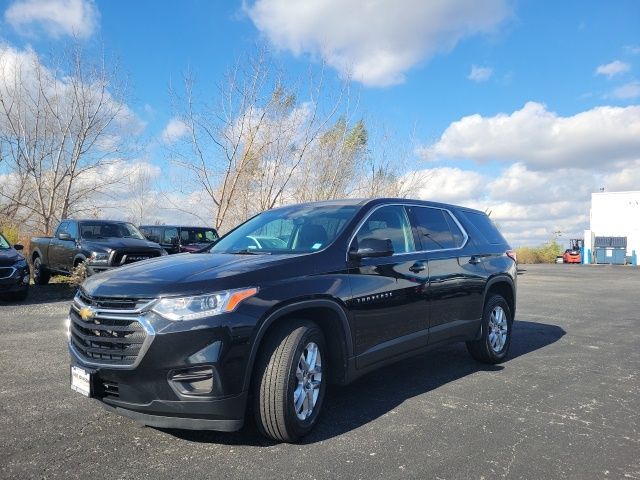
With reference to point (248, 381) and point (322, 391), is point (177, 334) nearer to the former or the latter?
point (248, 381)

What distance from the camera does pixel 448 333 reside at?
5.27m

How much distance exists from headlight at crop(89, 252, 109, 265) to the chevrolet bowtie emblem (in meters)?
8.13

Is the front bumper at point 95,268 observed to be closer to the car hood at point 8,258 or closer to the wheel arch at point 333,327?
the car hood at point 8,258

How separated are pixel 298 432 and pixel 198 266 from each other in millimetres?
1368

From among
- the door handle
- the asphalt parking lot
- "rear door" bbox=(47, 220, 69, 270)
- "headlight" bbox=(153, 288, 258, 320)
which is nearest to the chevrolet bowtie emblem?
"headlight" bbox=(153, 288, 258, 320)

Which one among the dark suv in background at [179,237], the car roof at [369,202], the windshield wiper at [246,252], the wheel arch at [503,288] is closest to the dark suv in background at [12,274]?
the dark suv in background at [179,237]

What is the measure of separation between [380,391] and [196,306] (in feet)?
7.71

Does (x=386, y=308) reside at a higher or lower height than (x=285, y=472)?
higher

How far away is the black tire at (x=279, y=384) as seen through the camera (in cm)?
345

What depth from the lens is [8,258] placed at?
10.2 metres

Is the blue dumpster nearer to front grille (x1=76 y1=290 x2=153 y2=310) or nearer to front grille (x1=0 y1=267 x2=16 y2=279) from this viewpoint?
front grille (x1=0 y1=267 x2=16 y2=279)

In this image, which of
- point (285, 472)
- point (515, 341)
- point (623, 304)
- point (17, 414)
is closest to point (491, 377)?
point (515, 341)

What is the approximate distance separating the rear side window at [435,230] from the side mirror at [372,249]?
98cm

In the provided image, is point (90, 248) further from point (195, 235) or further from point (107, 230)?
point (195, 235)
